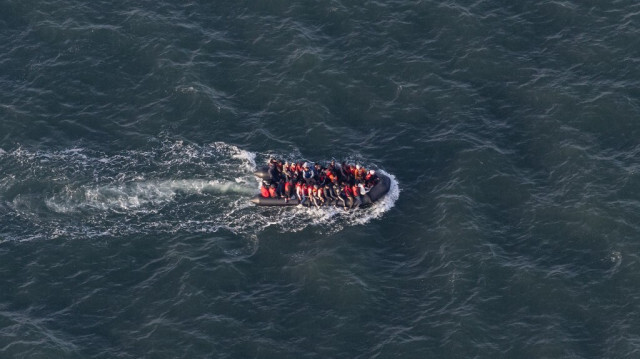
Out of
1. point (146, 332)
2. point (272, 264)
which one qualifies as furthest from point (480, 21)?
point (146, 332)

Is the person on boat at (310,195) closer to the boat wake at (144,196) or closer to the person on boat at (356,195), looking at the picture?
the boat wake at (144,196)

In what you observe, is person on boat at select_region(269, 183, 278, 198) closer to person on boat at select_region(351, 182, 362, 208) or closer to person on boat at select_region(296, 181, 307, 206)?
person on boat at select_region(296, 181, 307, 206)

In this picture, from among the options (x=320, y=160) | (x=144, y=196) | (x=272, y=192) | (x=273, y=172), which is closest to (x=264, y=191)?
(x=272, y=192)

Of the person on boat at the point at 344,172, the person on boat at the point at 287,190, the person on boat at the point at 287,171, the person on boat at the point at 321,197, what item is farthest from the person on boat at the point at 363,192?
the person on boat at the point at 287,171

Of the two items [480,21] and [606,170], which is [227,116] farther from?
[606,170]

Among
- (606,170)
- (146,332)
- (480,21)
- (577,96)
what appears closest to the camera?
(146,332)
